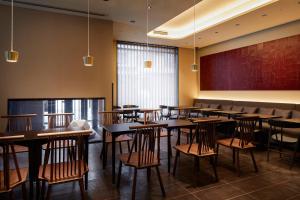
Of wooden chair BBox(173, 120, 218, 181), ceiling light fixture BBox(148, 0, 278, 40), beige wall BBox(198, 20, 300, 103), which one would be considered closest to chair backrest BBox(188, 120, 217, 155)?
wooden chair BBox(173, 120, 218, 181)

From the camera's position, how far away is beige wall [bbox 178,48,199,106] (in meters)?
8.27

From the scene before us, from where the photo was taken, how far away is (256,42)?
20.1ft

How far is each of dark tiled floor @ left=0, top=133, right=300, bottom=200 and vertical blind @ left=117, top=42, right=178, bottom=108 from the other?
13.3 feet

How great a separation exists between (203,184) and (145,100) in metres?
5.06

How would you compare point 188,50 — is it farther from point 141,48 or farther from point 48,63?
point 48,63

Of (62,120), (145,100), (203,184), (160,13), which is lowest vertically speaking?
(203,184)

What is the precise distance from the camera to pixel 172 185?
2.79 meters

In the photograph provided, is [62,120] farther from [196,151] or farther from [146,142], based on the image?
[196,151]

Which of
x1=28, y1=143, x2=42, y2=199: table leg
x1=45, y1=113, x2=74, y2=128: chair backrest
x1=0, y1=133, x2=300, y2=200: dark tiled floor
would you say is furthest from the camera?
x1=45, y1=113, x2=74, y2=128: chair backrest

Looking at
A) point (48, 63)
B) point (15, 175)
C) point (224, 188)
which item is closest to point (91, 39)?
point (48, 63)

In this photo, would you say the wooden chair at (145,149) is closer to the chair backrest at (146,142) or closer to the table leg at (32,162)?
the chair backrest at (146,142)

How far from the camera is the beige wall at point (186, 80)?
827 centimetres

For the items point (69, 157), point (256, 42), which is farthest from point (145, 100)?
point (69, 157)

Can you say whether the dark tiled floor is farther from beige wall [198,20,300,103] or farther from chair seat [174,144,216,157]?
beige wall [198,20,300,103]
